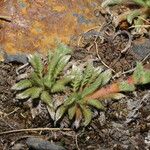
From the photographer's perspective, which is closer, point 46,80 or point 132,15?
point 46,80

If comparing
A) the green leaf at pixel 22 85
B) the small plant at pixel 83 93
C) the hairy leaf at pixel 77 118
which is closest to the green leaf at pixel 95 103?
the small plant at pixel 83 93

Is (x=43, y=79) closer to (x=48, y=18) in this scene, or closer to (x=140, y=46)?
(x=48, y=18)

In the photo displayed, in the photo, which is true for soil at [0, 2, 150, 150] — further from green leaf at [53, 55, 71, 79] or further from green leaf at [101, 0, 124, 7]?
green leaf at [101, 0, 124, 7]

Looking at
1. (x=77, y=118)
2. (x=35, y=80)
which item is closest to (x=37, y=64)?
(x=35, y=80)

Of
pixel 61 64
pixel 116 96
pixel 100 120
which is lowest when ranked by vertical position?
pixel 100 120

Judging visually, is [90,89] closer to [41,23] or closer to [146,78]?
[146,78]

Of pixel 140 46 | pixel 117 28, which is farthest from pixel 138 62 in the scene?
pixel 117 28
